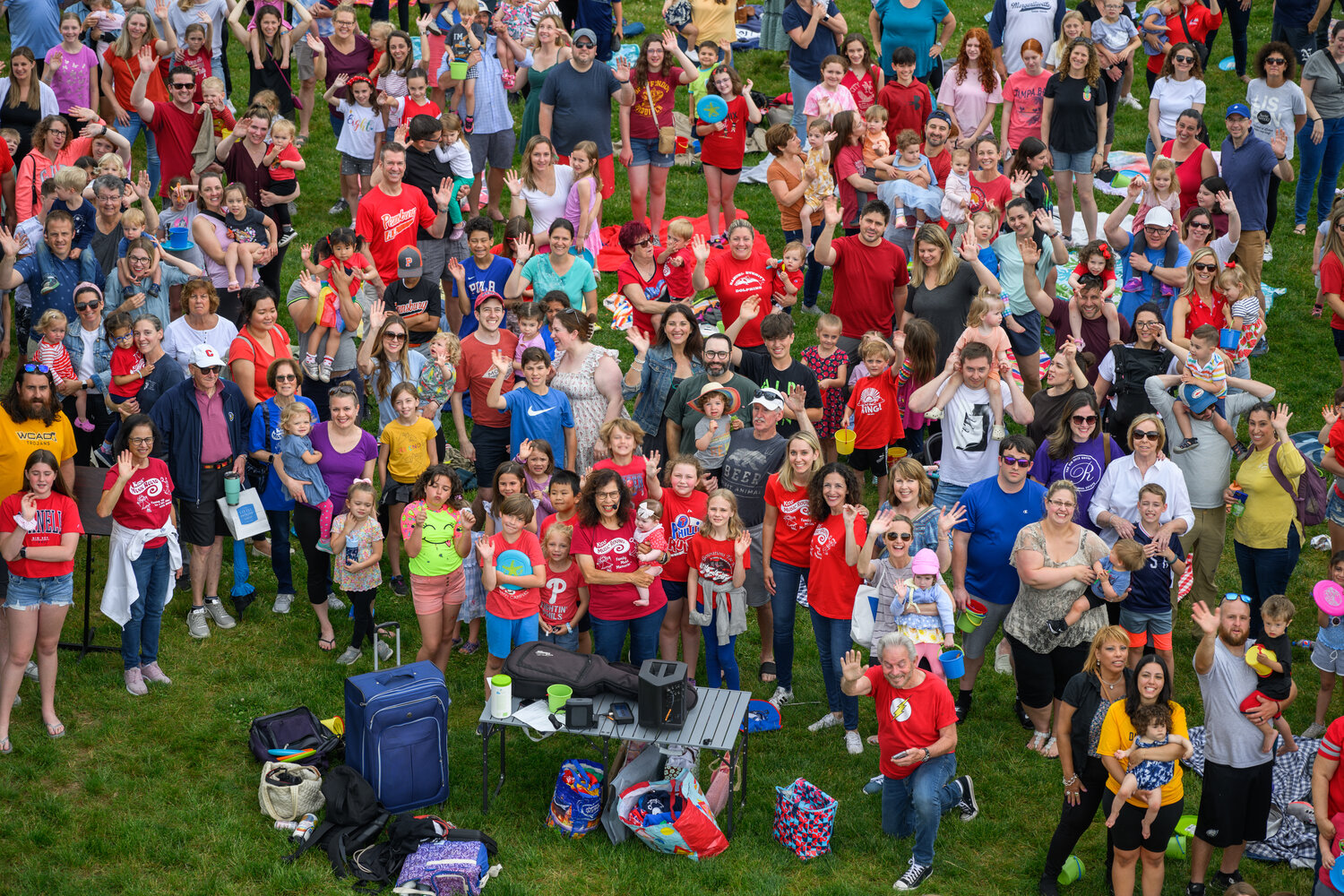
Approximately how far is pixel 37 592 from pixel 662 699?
421 centimetres

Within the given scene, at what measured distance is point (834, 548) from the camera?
9.19 meters

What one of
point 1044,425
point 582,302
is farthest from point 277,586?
point 1044,425

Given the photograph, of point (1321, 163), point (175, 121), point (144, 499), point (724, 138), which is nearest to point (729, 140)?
point (724, 138)

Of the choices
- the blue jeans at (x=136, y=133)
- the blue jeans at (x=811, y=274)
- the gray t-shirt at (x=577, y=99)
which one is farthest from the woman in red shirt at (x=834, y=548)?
the blue jeans at (x=136, y=133)

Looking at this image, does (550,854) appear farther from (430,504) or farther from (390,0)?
(390,0)

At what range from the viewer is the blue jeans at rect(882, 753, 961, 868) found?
830cm

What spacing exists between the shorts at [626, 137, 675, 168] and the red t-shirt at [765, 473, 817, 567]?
5992 mm

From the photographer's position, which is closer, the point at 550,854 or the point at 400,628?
the point at 550,854

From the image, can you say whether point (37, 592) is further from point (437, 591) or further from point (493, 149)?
point (493, 149)

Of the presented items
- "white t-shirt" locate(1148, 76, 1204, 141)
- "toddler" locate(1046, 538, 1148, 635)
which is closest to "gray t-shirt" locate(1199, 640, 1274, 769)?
"toddler" locate(1046, 538, 1148, 635)

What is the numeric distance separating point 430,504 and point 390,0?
40.2ft

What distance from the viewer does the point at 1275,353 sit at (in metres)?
14.0

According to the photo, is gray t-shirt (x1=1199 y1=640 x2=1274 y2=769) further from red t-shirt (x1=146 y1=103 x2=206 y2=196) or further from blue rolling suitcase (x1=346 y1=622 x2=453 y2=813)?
red t-shirt (x1=146 y1=103 x2=206 y2=196)

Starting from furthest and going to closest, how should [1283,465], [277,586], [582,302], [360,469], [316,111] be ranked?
1. [316,111]
2. [582,302]
3. [277,586]
4. [360,469]
5. [1283,465]
